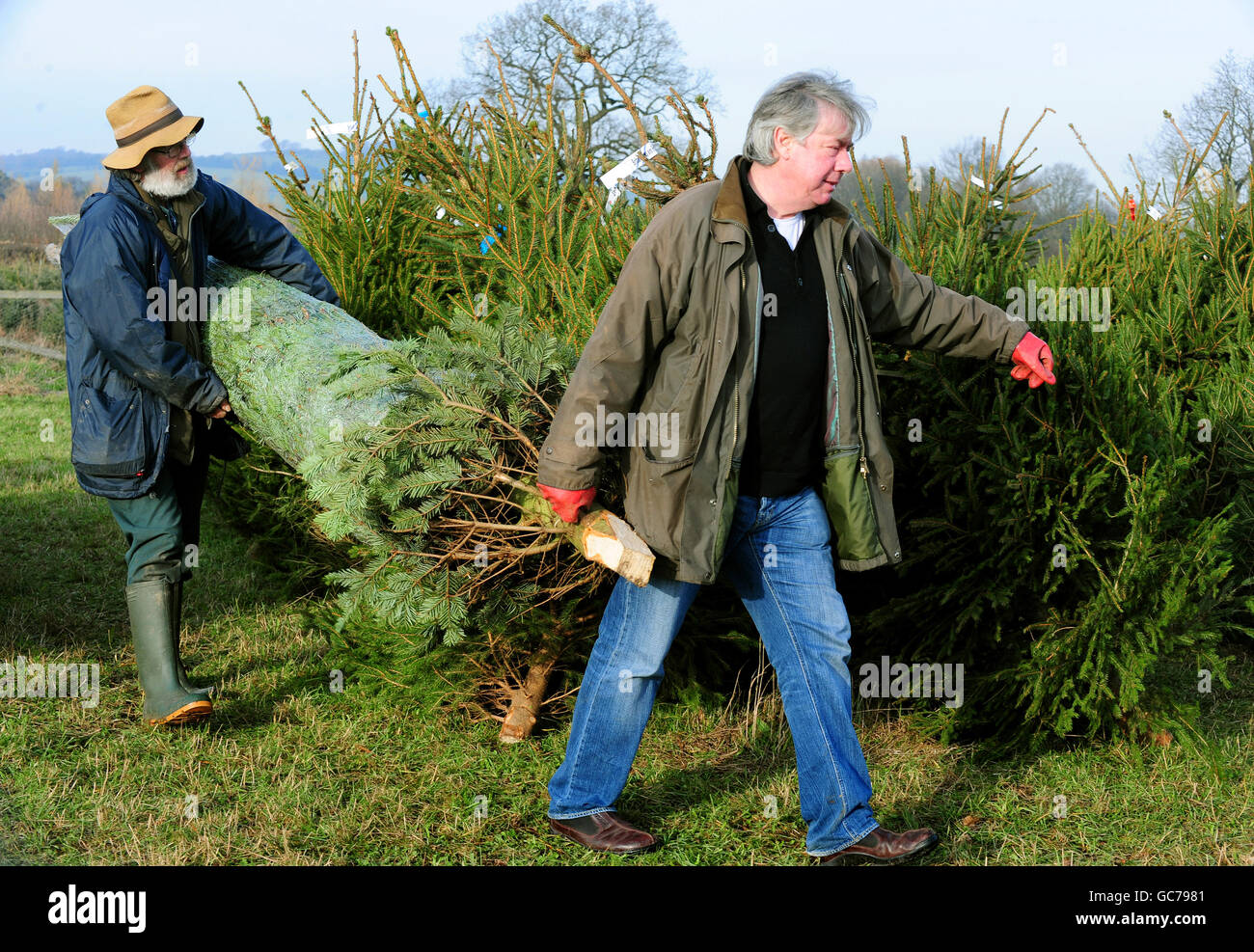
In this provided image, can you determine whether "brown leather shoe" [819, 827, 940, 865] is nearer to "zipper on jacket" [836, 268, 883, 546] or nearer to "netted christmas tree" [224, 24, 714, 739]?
"zipper on jacket" [836, 268, 883, 546]

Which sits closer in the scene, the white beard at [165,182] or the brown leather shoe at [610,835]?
the brown leather shoe at [610,835]

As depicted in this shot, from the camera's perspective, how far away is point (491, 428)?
358 cm

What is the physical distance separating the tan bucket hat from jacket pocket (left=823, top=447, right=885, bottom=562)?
263 centimetres

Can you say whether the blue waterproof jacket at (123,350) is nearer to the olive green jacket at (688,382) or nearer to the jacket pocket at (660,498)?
the olive green jacket at (688,382)

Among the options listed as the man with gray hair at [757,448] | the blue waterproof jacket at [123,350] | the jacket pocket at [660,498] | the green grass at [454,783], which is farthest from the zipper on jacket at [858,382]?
the blue waterproof jacket at [123,350]

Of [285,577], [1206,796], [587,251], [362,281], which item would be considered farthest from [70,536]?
[1206,796]

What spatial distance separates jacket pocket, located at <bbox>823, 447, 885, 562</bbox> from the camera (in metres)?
3.30

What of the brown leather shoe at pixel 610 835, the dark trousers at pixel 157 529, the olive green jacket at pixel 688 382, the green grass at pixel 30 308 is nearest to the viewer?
the olive green jacket at pixel 688 382

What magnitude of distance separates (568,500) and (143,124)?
2.27 metres

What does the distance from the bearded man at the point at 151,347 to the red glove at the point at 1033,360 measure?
2742mm

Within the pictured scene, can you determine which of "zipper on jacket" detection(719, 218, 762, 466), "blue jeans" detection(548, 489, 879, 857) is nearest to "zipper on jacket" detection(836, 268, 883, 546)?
"blue jeans" detection(548, 489, 879, 857)

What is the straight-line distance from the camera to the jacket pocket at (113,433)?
4.23 metres
